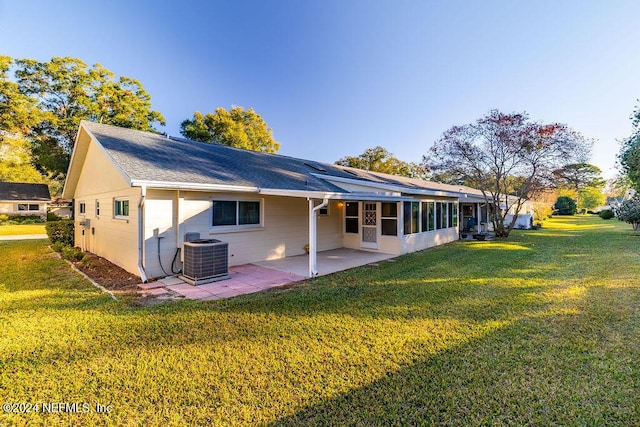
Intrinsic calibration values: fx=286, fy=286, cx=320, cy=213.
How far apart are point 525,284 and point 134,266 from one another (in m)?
9.77

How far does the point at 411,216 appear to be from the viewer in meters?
11.7

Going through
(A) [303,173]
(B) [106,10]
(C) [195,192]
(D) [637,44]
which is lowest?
(C) [195,192]

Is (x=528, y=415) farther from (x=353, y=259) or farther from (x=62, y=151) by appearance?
(x=62, y=151)

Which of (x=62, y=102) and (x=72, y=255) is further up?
(x=62, y=102)

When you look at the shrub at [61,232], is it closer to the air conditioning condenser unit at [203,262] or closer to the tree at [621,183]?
the air conditioning condenser unit at [203,262]

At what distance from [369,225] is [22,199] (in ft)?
139

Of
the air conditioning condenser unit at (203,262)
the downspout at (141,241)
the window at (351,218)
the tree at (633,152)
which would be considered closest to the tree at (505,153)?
the tree at (633,152)

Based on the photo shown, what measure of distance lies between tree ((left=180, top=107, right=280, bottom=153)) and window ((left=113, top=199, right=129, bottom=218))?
758 inches

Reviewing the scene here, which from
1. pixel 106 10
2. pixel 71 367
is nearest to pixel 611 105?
pixel 71 367

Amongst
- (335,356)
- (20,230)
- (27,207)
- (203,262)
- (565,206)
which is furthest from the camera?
(565,206)

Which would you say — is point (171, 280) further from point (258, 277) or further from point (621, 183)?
point (621, 183)

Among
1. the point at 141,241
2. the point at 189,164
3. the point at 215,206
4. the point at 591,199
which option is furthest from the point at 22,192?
the point at 591,199

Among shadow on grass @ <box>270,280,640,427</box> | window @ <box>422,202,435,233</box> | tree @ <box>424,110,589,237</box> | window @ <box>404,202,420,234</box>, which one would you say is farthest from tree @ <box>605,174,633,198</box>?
shadow on grass @ <box>270,280,640,427</box>

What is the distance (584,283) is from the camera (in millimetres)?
6801
